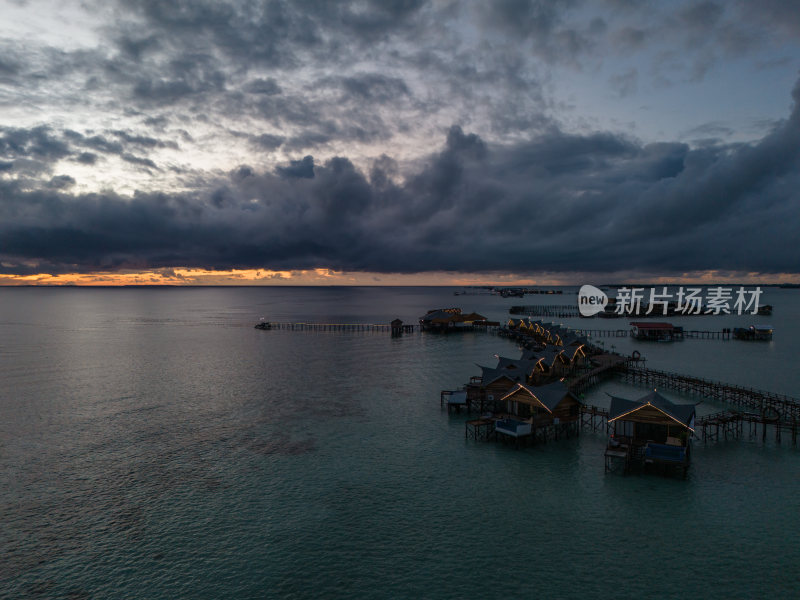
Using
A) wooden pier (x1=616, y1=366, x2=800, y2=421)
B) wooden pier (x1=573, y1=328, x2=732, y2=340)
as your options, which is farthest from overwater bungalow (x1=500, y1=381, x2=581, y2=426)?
wooden pier (x1=573, y1=328, x2=732, y2=340)

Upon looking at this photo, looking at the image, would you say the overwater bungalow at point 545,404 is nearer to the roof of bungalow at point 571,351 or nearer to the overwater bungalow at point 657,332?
the roof of bungalow at point 571,351

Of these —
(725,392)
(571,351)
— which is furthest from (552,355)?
(725,392)

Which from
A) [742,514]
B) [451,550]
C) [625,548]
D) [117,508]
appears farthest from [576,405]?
[117,508]

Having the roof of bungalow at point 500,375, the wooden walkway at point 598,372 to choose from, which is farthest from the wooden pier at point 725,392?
the roof of bungalow at point 500,375

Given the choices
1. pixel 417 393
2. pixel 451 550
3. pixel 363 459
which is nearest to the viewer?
pixel 451 550

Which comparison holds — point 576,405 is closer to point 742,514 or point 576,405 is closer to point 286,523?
point 742,514

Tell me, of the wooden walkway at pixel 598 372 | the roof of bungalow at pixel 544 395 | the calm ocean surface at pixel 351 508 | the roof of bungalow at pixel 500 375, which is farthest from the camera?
the wooden walkway at pixel 598 372
